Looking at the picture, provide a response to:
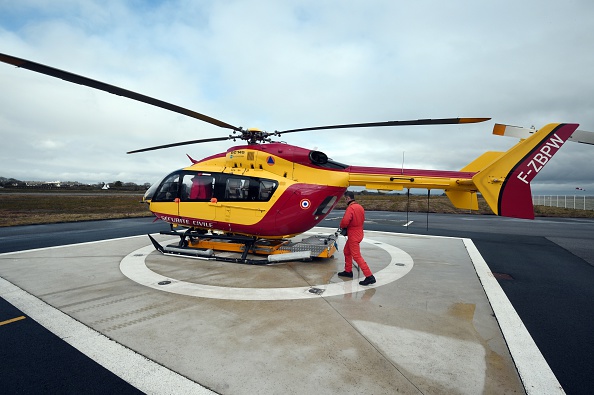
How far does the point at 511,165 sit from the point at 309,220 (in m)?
4.71

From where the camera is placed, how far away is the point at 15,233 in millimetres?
11672

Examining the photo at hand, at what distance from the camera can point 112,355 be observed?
3.29m

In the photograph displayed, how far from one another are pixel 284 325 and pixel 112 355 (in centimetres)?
211

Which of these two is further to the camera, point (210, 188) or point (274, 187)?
point (210, 188)

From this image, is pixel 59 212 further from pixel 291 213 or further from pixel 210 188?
pixel 291 213

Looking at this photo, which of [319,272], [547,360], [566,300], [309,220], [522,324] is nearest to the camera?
[547,360]

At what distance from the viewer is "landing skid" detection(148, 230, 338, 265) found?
23.8 ft

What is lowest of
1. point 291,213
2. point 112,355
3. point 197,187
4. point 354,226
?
point 112,355

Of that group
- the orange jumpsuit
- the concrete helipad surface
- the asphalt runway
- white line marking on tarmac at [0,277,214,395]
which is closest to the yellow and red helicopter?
the concrete helipad surface

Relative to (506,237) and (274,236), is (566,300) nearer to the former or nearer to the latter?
(274,236)

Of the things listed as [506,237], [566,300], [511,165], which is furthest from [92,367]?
[506,237]

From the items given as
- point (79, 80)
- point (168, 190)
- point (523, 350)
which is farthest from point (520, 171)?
point (168, 190)

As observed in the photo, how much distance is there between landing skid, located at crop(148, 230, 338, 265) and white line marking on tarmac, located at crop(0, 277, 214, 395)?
11.4 feet

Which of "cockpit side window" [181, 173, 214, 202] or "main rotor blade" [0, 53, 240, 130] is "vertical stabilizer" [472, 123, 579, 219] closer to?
"cockpit side window" [181, 173, 214, 202]
